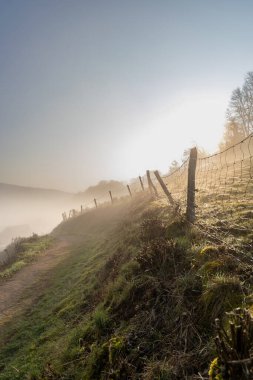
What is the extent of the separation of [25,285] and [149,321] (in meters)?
12.2

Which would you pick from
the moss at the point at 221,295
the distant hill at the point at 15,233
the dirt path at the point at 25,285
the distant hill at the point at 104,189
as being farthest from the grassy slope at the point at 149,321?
the distant hill at the point at 15,233

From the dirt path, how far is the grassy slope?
3.40 metres

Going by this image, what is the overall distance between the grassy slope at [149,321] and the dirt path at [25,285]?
3404 mm

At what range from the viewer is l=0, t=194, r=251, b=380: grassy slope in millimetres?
4297

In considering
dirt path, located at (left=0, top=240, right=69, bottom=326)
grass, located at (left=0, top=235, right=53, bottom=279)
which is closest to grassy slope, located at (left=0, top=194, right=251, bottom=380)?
dirt path, located at (left=0, top=240, right=69, bottom=326)

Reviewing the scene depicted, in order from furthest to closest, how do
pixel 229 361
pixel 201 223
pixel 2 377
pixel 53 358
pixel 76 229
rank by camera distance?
pixel 76 229
pixel 201 223
pixel 2 377
pixel 53 358
pixel 229 361

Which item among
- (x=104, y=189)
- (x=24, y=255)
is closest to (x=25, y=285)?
(x=24, y=255)

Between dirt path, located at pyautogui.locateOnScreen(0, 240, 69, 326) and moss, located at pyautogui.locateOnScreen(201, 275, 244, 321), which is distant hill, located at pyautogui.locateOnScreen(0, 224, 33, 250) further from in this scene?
moss, located at pyautogui.locateOnScreen(201, 275, 244, 321)

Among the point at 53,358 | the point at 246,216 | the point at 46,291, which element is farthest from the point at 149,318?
the point at 46,291

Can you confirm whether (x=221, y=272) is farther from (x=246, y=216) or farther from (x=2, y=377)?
(x=2, y=377)

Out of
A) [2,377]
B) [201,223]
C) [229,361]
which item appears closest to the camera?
[229,361]

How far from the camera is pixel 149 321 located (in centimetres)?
510

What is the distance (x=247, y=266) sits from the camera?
16.6 feet

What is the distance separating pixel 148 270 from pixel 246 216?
336 centimetres
